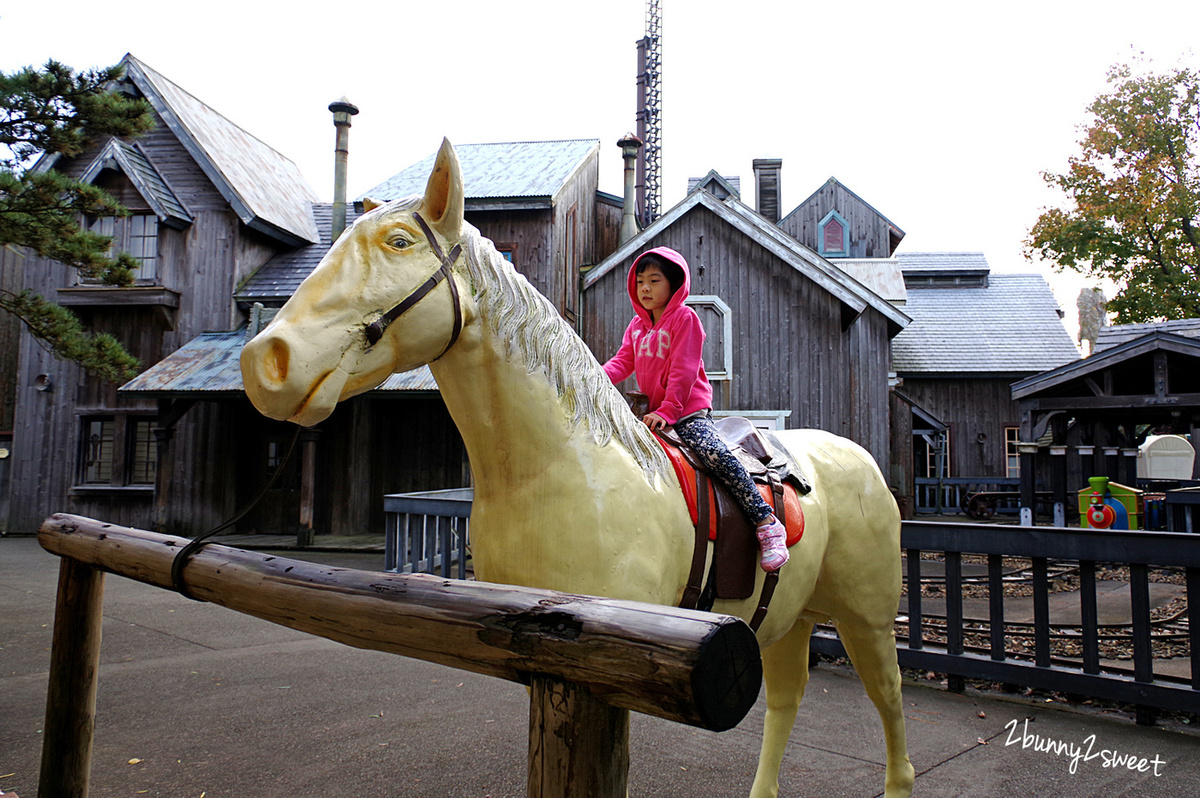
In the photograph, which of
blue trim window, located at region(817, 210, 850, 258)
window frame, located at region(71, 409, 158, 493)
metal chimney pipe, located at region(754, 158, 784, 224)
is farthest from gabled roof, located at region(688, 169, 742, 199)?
window frame, located at region(71, 409, 158, 493)

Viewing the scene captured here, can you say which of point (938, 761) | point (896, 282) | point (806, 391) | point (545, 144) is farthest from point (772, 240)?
point (938, 761)

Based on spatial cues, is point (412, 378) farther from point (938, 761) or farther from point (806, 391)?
point (938, 761)

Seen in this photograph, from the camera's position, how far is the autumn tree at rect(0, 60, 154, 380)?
5.76m

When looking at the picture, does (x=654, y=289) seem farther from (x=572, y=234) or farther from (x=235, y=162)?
(x=235, y=162)

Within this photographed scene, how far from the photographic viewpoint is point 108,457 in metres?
13.0

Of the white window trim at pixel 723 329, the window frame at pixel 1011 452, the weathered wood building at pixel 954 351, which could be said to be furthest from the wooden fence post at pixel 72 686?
the window frame at pixel 1011 452

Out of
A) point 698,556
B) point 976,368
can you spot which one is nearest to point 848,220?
point 976,368

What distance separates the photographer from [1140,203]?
18.9 meters

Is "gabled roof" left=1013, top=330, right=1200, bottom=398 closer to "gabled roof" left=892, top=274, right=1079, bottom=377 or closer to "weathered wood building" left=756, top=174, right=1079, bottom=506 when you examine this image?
"weathered wood building" left=756, top=174, right=1079, bottom=506

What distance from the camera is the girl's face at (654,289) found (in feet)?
7.79

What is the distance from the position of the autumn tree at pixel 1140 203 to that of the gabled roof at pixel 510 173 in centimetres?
1462

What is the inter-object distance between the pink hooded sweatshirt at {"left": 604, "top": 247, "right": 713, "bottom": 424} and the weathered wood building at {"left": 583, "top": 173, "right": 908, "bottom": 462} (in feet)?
32.2

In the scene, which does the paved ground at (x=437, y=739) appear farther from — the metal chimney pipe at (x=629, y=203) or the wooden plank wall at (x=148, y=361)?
the metal chimney pipe at (x=629, y=203)

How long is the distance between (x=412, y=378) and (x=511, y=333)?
31.4 ft
